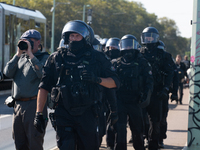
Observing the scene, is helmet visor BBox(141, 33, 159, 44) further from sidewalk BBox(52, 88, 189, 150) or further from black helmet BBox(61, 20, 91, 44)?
black helmet BBox(61, 20, 91, 44)

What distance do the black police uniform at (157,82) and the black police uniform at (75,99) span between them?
262 centimetres

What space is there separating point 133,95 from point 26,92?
1.78 m

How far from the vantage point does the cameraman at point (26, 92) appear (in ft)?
A: 14.4

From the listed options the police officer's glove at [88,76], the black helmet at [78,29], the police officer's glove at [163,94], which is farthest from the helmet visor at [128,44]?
the police officer's glove at [88,76]

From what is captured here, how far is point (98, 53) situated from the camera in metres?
3.88

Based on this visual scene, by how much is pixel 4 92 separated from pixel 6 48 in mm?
1842

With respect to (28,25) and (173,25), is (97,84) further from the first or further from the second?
(173,25)

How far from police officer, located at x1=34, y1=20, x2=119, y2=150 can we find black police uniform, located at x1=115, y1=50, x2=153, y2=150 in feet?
5.10

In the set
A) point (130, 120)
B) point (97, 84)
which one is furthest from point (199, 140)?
point (97, 84)

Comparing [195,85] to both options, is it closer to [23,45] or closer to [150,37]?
[150,37]

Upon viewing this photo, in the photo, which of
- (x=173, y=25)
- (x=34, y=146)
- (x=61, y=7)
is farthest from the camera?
(x=173, y=25)

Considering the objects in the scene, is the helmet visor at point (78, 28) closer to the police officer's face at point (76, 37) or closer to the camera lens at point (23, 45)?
the police officer's face at point (76, 37)

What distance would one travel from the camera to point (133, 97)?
5.47m

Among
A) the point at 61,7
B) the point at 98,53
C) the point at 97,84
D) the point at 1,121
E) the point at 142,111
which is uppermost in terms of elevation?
the point at 61,7
